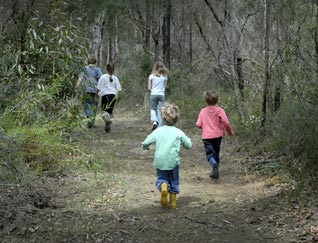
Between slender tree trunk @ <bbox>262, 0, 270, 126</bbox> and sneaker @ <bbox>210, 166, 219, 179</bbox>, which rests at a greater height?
slender tree trunk @ <bbox>262, 0, 270, 126</bbox>

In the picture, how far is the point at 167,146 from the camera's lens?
6379 mm

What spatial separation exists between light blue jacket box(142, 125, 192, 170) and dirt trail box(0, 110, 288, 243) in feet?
1.74

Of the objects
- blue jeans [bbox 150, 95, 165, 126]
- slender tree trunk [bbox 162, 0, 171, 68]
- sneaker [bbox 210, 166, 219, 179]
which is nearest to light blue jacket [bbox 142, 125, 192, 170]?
sneaker [bbox 210, 166, 219, 179]

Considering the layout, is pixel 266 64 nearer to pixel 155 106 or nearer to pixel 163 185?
pixel 155 106

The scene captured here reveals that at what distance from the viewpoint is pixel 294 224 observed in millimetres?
5422

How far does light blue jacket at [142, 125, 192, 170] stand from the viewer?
250 inches

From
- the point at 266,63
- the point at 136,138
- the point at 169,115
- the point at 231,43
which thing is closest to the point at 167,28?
the point at 231,43

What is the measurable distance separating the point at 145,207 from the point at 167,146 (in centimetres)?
78

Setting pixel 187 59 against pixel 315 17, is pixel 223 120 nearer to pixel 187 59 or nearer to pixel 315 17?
pixel 315 17

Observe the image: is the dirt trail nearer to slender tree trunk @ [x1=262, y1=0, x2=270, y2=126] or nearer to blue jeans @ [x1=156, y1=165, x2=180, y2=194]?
blue jeans @ [x1=156, y1=165, x2=180, y2=194]

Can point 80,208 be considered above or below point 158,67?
below

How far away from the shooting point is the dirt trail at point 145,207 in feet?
17.5

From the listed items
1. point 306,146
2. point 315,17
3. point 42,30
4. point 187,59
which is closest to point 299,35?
point 315,17

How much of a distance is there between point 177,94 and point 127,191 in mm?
10394
